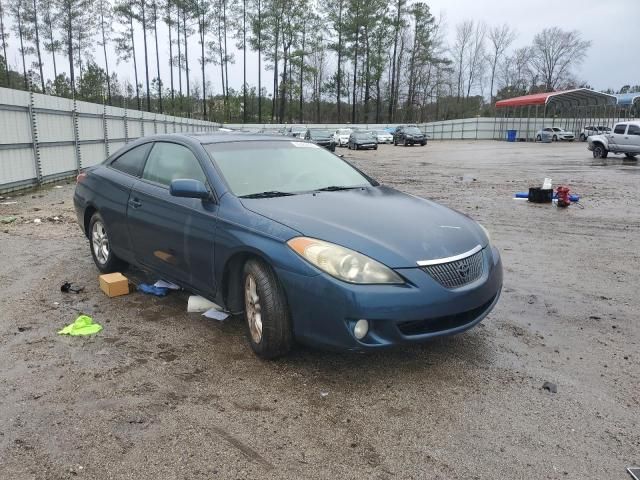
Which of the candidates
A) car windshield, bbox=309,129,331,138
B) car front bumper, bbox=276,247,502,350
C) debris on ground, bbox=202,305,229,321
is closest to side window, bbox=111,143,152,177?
debris on ground, bbox=202,305,229,321

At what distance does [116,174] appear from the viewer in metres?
5.23

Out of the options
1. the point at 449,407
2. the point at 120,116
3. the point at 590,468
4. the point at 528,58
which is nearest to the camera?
the point at 590,468

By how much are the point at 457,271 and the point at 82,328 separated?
2.86 meters

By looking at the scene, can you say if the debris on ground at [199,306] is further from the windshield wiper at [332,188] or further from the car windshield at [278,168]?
the windshield wiper at [332,188]

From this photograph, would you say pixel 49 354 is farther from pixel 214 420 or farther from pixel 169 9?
pixel 169 9

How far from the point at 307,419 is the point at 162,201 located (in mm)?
2320

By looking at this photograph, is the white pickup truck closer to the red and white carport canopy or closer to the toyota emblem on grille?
the red and white carport canopy

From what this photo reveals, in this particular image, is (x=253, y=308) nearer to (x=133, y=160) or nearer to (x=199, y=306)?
(x=199, y=306)

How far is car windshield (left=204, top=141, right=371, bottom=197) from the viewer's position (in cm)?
407

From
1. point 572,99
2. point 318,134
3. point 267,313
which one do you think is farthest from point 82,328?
point 572,99

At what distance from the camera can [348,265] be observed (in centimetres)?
308

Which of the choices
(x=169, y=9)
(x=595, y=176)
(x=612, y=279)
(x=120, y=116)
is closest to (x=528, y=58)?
(x=169, y=9)

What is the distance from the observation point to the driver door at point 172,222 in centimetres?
389

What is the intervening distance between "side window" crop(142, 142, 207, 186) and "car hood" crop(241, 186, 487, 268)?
30.3 inches
